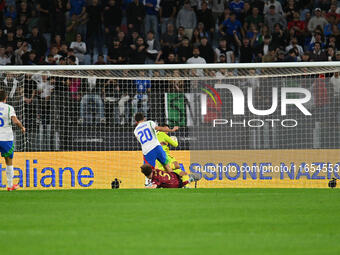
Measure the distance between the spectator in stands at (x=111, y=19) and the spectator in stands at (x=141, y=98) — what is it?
5.85 metres

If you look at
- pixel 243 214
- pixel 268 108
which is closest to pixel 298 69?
pixel 268 108

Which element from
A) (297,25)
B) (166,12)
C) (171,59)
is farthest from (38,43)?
(297,25)

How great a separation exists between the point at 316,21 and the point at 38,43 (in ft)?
28.7

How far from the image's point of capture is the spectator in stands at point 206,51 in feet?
75.5

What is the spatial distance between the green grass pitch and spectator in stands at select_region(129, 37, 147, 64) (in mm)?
8948

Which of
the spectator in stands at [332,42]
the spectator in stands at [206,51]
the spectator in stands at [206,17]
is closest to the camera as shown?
the spectator in stands at [206,51]

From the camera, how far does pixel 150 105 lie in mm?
18891

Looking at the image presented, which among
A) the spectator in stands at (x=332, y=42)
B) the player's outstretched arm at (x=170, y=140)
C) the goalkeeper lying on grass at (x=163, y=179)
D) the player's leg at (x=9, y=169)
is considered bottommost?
the goalkeeper lying on grass at (x=163, y=179)

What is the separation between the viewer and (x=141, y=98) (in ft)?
62.3

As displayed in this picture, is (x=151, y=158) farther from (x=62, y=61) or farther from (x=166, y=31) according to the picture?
(x=166, y=31)

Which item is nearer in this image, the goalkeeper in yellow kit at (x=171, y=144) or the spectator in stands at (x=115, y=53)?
the goalkeeper in yellow kit at (x=171, y=144)

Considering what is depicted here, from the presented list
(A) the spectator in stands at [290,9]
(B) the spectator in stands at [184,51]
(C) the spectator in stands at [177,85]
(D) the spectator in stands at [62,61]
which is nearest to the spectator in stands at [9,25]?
(D) the spectator in stands at [62,61]

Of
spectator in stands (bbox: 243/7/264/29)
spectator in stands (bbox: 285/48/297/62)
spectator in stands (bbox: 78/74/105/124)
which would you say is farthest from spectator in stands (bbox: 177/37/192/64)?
spectator in stands (bbox: 78/74/105/124)

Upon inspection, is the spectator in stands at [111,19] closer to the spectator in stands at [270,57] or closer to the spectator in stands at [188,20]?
the spectator in stands at [188,20]
